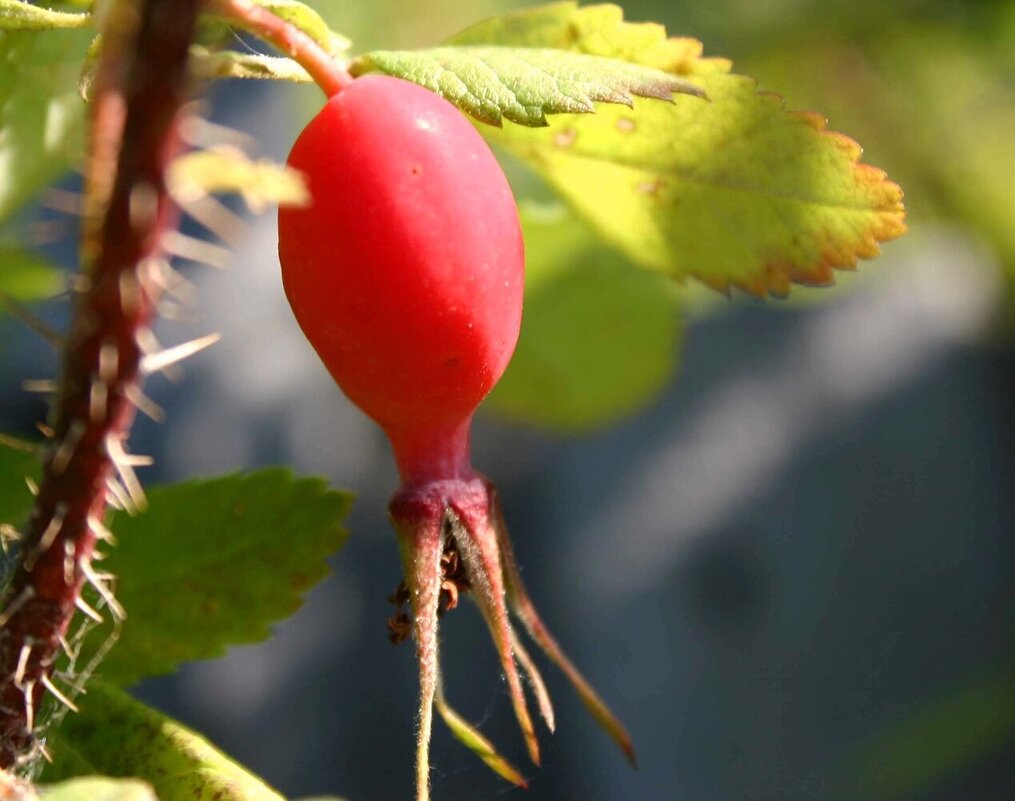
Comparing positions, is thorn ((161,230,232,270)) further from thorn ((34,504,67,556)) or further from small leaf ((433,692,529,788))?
small leaf ((433,692,529,788))

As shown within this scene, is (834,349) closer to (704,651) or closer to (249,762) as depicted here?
(704,651)

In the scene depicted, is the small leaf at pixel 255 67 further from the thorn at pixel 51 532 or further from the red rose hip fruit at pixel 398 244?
the thorn at pixel 51 532

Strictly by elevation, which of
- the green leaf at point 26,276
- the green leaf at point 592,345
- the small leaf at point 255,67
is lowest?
the green leaf at point 592,345

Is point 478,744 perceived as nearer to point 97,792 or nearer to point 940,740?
point 97,792

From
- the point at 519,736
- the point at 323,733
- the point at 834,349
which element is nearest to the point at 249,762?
the point at 323,733

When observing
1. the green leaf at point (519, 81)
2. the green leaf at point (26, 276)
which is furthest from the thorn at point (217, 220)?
the green leaf at point (26, 276)

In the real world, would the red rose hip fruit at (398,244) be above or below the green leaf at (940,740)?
above

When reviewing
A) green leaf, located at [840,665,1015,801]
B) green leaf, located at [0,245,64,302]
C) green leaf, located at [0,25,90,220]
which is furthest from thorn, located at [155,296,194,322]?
green leaf, located at [840,665,1015,801]
